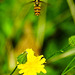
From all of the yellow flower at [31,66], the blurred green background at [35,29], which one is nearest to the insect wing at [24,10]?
the blurred green background at [35,29]

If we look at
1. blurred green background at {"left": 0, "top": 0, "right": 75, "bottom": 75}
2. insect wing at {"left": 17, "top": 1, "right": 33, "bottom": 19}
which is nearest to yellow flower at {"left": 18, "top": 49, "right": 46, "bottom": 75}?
blurred green background at {"left": 0, "top": 0, "right": 75, "bottom": 75}

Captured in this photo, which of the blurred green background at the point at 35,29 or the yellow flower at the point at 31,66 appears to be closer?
the yellow flower at the point at 31,66

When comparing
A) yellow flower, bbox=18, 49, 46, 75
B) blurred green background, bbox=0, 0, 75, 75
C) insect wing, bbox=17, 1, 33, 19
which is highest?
insect wing, bbox=17, 1, 33, 19

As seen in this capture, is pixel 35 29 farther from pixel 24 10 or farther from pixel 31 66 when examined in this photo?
pixel 31 66

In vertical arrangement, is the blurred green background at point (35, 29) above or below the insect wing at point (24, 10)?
below

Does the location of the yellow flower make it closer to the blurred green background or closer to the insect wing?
the blurred green background

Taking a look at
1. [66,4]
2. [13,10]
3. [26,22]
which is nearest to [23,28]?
[26,22]

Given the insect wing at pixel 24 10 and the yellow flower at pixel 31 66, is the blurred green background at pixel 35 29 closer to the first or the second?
the insect wing at pixel 24 10

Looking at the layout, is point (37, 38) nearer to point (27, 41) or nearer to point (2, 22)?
point (27, 41)
